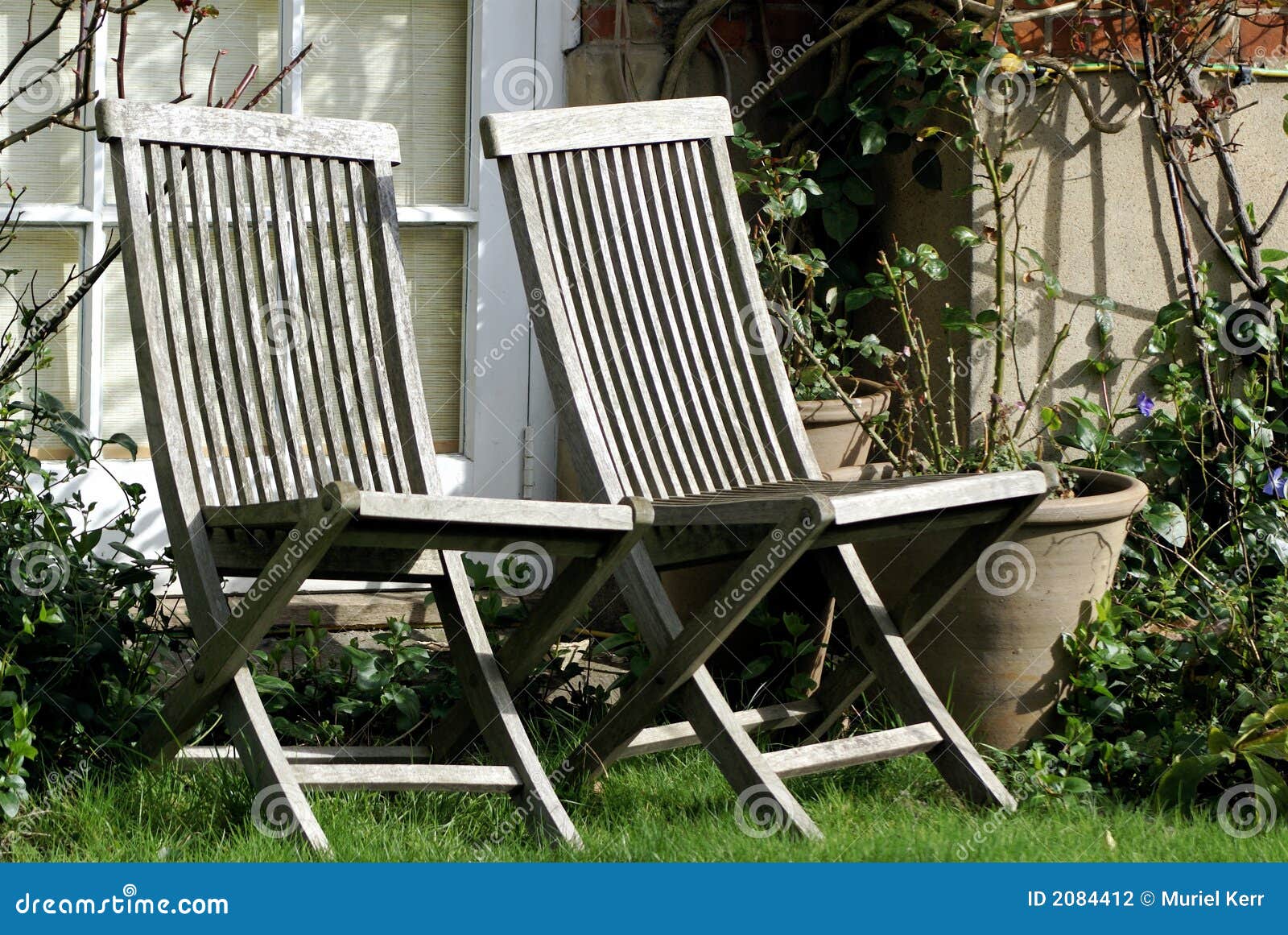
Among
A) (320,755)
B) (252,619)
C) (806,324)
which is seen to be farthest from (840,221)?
(252,619)

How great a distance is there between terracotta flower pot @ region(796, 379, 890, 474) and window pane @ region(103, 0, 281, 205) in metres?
1.37

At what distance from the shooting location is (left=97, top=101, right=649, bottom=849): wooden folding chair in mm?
2270

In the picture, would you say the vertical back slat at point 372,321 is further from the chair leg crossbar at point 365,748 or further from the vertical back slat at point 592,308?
the vertical back slat at point 592,308

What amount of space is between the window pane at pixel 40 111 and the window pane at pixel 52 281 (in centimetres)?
8

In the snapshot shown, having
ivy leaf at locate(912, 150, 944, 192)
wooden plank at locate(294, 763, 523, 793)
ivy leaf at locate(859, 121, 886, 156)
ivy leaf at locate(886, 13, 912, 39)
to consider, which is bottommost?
wooden plank at locate(294, 763, 523, 793)

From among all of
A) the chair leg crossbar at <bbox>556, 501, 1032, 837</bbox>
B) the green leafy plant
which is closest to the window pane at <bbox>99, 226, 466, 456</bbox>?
the green leafy plant

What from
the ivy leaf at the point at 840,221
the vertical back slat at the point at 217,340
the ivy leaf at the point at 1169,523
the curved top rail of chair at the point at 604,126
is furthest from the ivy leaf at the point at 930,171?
the vertical back slat at the point at 217,340

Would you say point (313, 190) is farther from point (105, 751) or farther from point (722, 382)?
point (105, 751)

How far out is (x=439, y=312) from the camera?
3.66 metres

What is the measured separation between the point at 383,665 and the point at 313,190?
2.94ft

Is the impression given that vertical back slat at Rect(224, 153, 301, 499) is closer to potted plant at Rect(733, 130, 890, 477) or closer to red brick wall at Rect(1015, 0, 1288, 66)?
potted plant at Rect(733, 130, 890, 477)

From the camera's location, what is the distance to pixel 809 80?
3875 mm

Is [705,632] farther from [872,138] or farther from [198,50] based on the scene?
[198,50]

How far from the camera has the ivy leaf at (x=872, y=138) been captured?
3.62 meters
